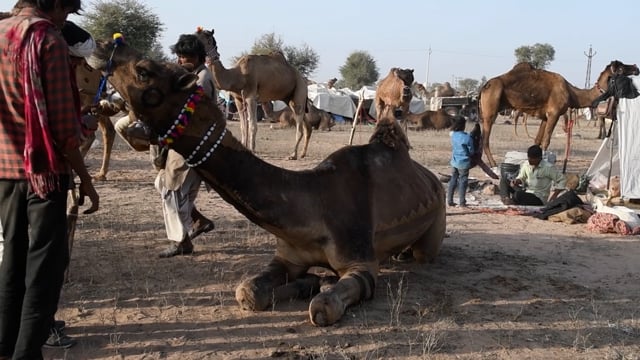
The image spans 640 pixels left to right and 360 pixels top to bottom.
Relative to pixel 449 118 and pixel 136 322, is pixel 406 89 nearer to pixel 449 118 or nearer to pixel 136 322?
pixel 136 322

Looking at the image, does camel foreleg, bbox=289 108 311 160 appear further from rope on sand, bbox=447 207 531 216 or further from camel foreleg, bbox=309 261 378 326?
camel foreleg, bbox=309 261 378 326

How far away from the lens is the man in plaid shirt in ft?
9.29

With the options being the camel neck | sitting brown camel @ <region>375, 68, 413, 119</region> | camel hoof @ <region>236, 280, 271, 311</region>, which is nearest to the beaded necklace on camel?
the camel neck

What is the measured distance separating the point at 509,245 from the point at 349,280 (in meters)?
3.22

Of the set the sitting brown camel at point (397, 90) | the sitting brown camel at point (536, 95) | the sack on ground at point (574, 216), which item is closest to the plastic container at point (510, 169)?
the sack on ground at point (574, 216)

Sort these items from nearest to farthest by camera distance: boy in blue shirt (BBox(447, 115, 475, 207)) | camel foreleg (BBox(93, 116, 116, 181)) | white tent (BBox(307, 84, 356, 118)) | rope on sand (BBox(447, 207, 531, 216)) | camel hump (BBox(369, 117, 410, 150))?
camel hump (BBox(369, 117, 410, 150)) < rope on sand (BBox(447, 207, 531, 216)) < boy in blue shirt (BBox(447, 115, 475, 207)) < camel foreleg (BBox(93, 116, 116, 181)) < white tent (BBox(307, 84, 356, 118))

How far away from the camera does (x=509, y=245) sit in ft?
21.9

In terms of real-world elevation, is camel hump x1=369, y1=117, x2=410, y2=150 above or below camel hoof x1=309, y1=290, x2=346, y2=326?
above

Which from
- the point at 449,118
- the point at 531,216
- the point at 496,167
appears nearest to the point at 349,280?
the point at 531,216

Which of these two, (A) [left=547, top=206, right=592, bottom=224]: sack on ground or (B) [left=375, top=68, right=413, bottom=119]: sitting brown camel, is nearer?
(A) [left=547, top=206, right=592, bottom=224]: sack on ground

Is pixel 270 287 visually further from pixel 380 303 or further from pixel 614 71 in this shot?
pixel 614 71

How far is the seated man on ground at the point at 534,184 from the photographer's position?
910 cm

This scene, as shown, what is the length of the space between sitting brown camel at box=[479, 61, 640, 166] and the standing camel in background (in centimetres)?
457

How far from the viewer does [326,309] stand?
3836 millimetres
